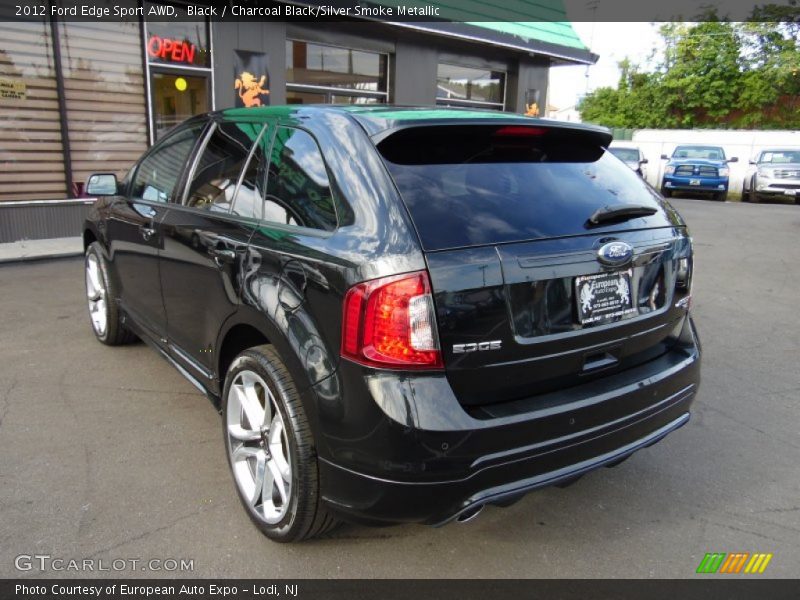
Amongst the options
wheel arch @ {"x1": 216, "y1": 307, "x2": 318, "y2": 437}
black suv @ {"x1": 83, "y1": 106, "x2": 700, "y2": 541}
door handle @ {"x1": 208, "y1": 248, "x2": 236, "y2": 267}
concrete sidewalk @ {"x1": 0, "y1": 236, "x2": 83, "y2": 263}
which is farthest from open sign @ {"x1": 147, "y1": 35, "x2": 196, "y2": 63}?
wheel arch @ {"x1": 216, "y1": 307, "x2": 318, "y2": 437}

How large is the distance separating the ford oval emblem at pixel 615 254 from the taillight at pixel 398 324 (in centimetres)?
76

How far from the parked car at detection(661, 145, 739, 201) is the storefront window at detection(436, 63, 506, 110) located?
8.65m

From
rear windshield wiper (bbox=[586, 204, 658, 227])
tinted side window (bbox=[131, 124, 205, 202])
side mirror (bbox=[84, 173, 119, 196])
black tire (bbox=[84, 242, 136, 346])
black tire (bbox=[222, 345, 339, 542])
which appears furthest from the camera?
black tire (bbox=[84, 242, 136, 346])

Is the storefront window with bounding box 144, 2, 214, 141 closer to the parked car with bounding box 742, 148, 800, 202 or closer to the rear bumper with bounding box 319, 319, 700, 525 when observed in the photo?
the rear bumper with bounding box 319, 319, 700, 525

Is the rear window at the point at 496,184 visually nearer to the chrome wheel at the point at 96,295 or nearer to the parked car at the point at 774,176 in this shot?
the chrome wheel at the point at 96,295

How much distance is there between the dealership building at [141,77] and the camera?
876cm

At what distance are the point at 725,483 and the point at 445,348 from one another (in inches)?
78.2

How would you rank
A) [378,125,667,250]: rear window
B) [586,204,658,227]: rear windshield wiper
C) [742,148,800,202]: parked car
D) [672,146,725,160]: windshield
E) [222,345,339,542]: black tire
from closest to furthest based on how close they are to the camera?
[378,125,667,250]: rear window
[222,345,339,542]: black tire
[586,204,658,227]: rear windshield wiper
[742,148,800,202]: parked car
[672,146,725,160]: windshield

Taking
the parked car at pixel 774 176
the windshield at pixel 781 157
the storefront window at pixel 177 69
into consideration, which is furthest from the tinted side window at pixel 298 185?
the windshield at pixel 781 157

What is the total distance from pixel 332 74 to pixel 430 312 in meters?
10.6

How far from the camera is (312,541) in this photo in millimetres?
2660

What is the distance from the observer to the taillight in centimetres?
208

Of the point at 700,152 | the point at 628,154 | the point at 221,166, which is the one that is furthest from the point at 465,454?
the point at 700,152

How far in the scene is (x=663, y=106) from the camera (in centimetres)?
3444
